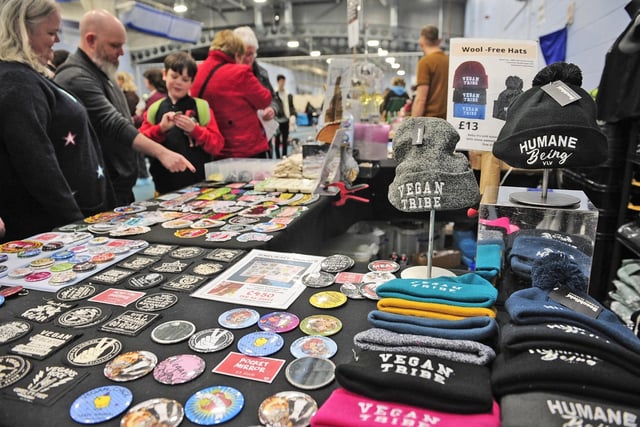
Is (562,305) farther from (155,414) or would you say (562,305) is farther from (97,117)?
(97,117)

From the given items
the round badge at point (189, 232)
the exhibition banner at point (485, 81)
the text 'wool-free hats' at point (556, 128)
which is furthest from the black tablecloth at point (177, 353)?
the exhibition banner at point (485, 81)

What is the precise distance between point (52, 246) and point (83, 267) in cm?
26

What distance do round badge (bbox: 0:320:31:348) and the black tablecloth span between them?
0.04 ft

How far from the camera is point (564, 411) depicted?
50 cm

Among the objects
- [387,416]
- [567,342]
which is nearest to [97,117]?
[387,416]

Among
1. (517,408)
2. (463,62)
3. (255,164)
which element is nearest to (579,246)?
(517,408)

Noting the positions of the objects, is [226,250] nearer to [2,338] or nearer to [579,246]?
[2,338]

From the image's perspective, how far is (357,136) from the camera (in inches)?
117

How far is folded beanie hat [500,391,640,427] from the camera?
0.49 m

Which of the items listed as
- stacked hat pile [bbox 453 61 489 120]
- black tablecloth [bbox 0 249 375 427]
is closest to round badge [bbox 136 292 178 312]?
black tablecloth [bbox 0 249 375 427]

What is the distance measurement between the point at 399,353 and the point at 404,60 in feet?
38.4

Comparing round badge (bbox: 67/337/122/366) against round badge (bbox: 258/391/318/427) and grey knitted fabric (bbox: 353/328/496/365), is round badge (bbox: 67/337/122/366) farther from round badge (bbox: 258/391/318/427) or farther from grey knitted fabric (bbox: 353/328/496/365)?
grey knitted fabric (bbox: 353/328/496/365)

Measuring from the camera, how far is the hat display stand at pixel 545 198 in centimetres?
97

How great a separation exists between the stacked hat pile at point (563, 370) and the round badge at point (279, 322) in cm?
41
